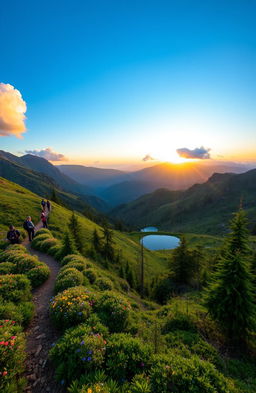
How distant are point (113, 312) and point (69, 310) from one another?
2.10 metres

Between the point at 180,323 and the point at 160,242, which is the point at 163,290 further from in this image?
the point at 160,242

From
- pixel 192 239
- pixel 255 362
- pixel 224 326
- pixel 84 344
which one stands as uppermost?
pixel 84 344

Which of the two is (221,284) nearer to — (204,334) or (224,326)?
(224,326)

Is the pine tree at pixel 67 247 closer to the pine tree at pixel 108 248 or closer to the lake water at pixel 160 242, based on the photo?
the pine tree at pixel 108 248

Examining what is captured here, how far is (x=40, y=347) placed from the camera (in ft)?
21.1

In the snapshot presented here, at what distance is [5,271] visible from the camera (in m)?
11.0

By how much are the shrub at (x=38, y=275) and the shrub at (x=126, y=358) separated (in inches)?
288

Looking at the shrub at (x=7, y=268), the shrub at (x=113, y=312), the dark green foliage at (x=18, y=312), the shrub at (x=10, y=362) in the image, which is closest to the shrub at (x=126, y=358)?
the shrub at (x=113, y=312)

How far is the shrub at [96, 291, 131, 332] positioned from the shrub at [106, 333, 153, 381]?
4.73 ft

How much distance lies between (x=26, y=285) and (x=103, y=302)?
468 cm

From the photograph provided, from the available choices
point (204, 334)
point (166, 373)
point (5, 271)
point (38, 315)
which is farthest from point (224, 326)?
point (5, 271)

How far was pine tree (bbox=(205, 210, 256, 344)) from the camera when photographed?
10.2 m

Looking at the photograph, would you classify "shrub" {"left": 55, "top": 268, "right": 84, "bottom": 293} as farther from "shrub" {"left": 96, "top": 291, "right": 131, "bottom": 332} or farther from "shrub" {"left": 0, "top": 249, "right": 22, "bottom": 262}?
"shrub" {"left": 0, "top": 249, "right": 22, "bottom": 262}

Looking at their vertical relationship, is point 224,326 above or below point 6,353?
below
